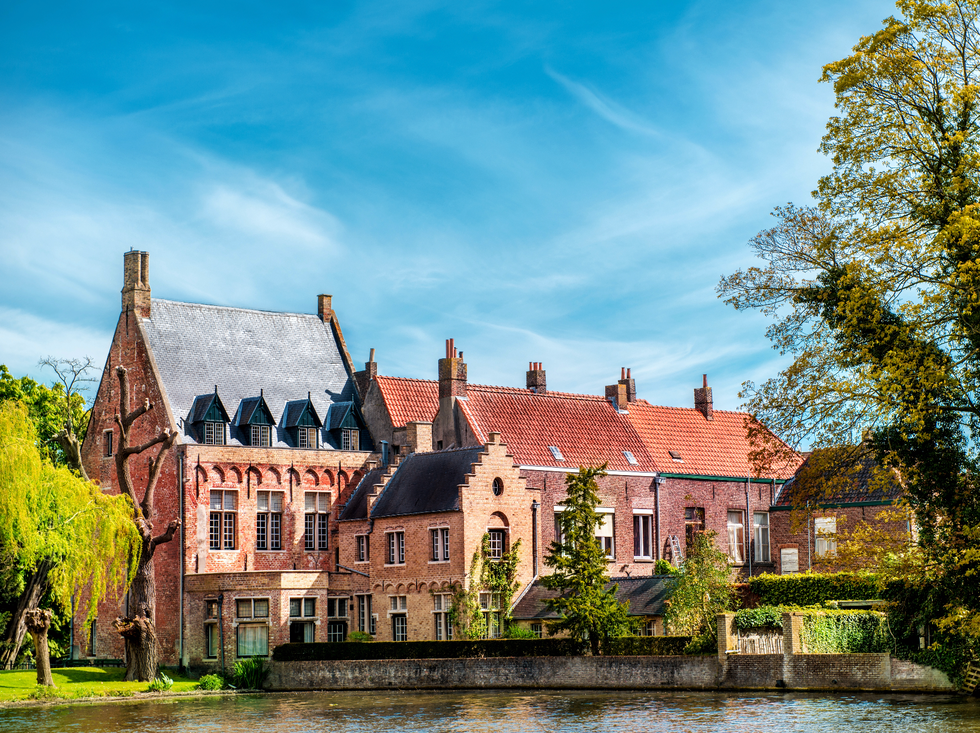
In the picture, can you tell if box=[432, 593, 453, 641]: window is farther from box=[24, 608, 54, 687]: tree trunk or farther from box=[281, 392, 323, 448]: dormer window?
box=[24, 608, 54, 687]: tree trunk

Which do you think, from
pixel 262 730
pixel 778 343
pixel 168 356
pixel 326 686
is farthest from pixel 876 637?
pixel 168 356

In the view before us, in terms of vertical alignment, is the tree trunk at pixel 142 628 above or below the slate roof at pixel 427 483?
below

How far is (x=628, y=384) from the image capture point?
53344 millimetres

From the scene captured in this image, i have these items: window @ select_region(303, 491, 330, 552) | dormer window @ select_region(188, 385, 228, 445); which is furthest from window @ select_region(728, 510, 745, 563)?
dormer window @ select_region(188, 385, 228, 445)

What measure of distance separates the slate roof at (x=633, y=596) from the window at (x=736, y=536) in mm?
8672

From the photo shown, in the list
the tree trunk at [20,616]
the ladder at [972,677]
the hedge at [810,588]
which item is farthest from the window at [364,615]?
the ladder at [972,677]

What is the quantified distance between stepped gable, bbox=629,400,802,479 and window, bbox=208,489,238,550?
1559 centimetres

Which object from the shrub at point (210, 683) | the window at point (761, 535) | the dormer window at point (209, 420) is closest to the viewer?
the shrub at point (210, 683)

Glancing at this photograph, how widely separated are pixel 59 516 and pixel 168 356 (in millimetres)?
→ 10918

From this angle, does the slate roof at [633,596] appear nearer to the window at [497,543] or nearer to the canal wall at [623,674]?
the window at [497,543]

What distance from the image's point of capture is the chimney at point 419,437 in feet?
155

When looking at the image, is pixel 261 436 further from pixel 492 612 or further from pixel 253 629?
pixel 492 612

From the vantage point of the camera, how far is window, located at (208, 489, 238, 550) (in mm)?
46125

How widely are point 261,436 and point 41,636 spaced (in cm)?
1263
